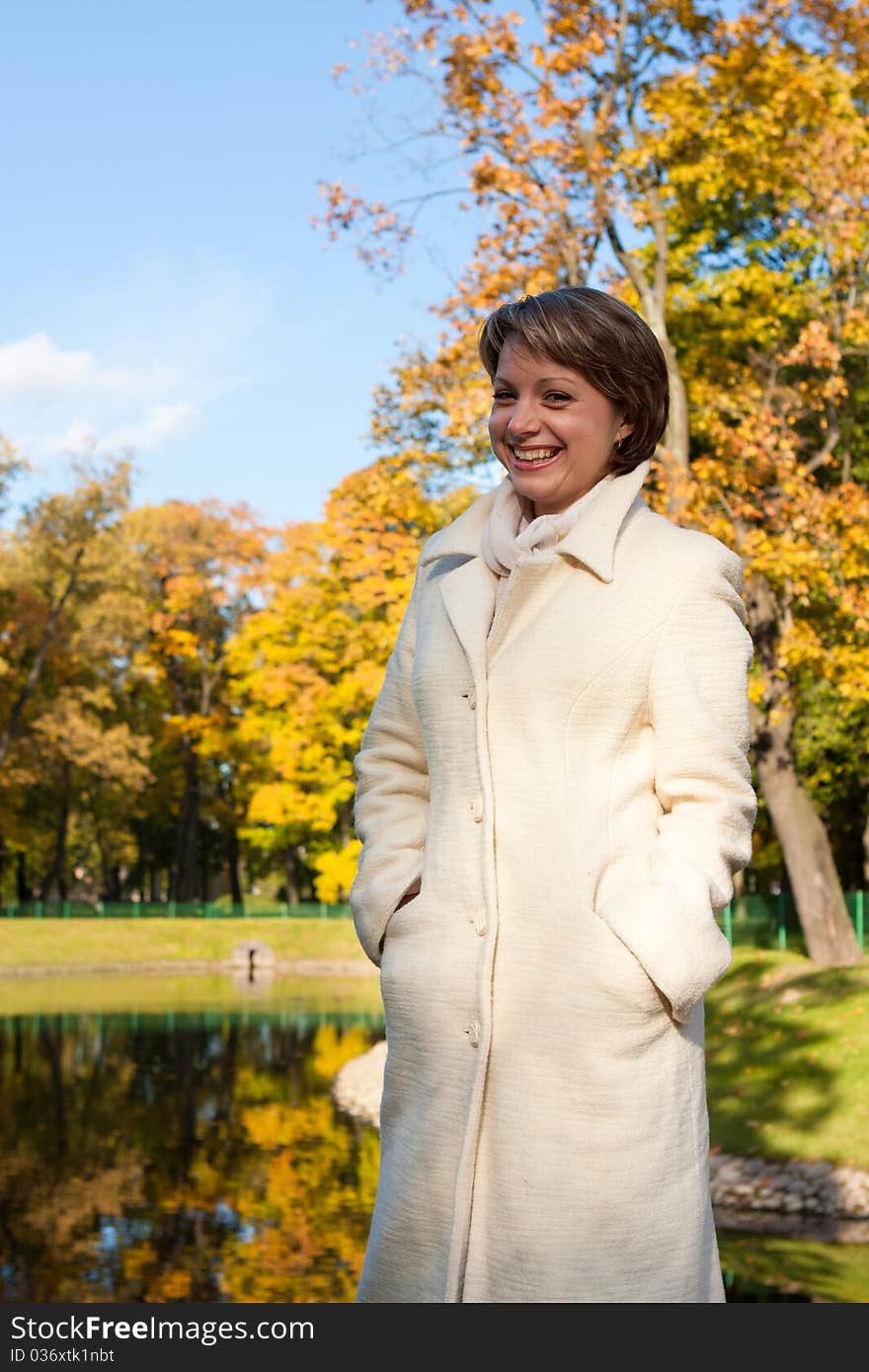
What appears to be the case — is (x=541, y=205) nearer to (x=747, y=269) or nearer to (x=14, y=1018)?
(x=747, y=269)

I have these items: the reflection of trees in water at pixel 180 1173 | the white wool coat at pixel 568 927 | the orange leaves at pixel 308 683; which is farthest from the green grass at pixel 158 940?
the white wool coat at pixel 568 927

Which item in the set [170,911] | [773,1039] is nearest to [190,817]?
[170,911]

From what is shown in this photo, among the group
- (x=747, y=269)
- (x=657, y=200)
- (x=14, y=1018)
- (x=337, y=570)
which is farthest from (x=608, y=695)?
(x=337, y=570)

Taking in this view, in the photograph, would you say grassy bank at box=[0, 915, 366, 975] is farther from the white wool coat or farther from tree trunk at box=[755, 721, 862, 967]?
the white wool coat

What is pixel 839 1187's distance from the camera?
12898 millimetres

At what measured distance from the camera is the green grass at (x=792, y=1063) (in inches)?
548

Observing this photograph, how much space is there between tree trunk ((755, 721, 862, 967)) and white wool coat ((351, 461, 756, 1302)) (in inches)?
689

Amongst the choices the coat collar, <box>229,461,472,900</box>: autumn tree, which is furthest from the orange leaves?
the coat collar

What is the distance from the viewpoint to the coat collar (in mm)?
2941

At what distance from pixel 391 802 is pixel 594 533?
0.63m

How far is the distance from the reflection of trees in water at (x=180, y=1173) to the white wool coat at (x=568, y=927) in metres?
7.39

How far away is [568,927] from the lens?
2744mm

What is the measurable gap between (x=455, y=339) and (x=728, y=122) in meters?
3.94

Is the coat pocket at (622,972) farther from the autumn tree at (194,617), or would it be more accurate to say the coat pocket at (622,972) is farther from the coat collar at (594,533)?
the autumn tree at (194,617)
